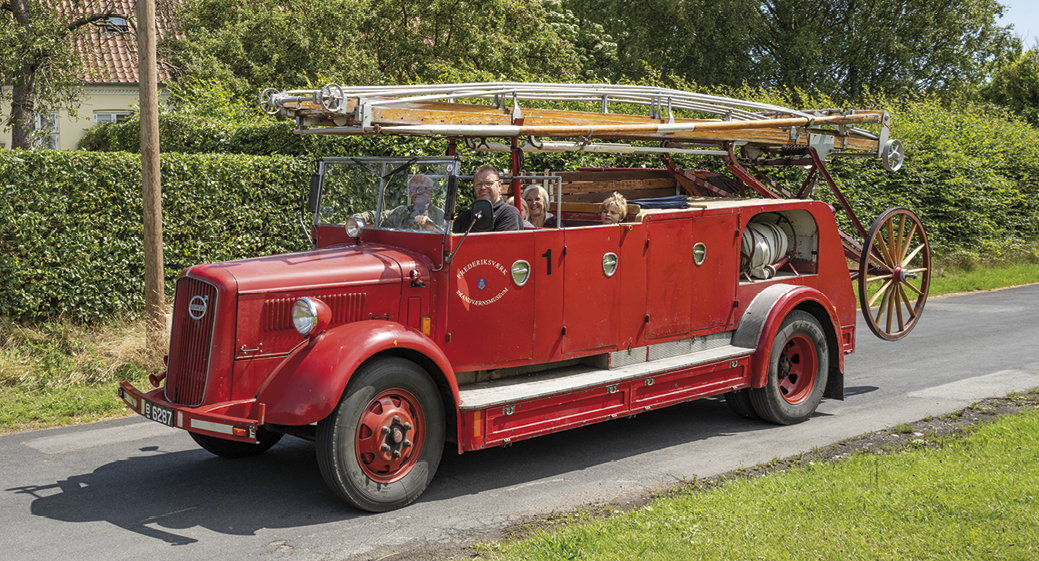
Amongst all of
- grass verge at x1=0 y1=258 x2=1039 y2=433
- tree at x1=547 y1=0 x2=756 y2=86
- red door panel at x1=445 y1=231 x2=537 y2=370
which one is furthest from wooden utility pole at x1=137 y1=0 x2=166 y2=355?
tree at x1=547 y1=0 x2=756 y2=86

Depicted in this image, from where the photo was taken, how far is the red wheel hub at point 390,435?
18.0ft

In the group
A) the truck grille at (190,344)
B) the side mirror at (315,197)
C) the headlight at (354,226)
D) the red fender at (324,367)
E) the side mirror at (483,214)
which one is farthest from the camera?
the side mirror at (315,197)

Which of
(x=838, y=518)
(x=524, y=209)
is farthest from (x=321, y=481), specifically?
(x=838, y=518)

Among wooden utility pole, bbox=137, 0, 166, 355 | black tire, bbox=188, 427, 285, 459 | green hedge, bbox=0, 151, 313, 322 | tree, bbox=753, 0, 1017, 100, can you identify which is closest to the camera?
black tire, bbox=188, 427, 285, 459

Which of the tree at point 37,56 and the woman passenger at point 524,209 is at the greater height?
the tree at point 37,56

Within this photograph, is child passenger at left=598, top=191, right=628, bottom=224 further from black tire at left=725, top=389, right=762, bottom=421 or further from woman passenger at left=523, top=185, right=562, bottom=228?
black tire at left=725, top=389, right=762, bottom=421

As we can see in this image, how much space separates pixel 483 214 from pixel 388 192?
91 cm

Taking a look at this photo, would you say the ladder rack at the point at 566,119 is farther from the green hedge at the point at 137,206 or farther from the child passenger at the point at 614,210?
the green hedge at the point at 137,206

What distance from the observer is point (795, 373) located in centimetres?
799

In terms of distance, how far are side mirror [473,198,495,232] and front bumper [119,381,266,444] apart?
1.81 metres

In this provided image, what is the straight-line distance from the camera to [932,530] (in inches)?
192

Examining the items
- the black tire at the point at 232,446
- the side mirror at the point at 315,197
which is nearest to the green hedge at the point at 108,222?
the black tire at the point at 232,446

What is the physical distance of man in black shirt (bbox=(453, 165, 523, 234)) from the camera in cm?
621

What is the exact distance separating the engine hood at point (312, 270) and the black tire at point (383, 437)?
1.96 ft
